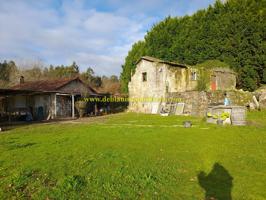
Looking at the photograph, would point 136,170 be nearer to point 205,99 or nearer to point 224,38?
point 205,99

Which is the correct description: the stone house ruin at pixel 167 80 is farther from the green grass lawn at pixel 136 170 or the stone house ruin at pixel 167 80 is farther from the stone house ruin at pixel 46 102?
the green grass lawn at pixel 136 170

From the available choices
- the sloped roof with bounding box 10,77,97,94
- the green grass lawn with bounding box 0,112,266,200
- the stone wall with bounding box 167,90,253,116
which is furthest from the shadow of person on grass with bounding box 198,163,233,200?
the sloped roof with bounding box 10,77,97,94

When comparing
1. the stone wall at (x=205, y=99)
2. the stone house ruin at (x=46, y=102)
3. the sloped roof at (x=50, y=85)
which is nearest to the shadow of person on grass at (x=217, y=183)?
the stone wall at (x=205, y=99)

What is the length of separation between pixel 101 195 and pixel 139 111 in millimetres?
24311

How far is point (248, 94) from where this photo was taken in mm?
22109

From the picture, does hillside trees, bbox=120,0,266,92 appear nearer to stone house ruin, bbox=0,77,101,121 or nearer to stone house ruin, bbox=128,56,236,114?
stone house ruin, bbox=128,56,236,114

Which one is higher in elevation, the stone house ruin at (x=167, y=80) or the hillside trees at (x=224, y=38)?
the hillside trees at (x=224, y=38)

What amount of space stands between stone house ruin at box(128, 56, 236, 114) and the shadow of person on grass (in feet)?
62.5

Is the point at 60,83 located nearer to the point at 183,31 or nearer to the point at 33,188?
the point at 183,31

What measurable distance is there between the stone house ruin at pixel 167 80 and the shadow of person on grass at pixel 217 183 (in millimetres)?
19062

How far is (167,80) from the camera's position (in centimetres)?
2609

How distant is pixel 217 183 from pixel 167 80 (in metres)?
Result: 21.7

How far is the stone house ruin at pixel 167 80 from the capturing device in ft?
85.8

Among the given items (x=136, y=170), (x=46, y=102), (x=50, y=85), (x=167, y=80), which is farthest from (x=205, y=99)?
(x=50, y=85)
